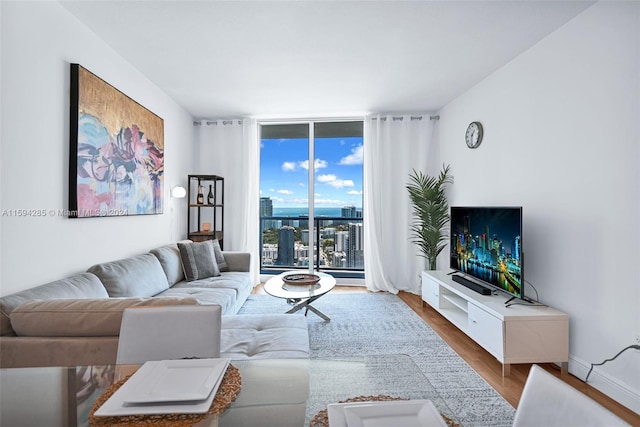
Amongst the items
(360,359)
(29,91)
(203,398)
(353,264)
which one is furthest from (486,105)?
(29,91)

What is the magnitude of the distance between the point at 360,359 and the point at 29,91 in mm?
2503

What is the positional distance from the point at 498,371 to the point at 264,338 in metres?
1.79

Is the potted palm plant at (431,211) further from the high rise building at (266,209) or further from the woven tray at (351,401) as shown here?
the woven tray at (351,401)

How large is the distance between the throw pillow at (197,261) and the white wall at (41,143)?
0.73 metres

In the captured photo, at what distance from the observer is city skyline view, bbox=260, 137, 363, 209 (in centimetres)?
492

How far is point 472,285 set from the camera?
2.90 metres

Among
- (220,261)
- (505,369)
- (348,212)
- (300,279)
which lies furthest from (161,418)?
(348,212)

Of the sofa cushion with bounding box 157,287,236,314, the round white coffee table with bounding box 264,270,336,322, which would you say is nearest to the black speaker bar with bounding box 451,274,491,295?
the round white coffee table with bounding box 264,270,336,322

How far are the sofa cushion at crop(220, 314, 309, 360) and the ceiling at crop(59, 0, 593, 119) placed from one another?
2.26 metres

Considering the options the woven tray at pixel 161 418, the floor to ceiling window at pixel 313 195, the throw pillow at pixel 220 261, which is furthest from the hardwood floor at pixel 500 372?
the throw pillow at pixel 220 261

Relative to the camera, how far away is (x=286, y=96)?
3883 millimetres

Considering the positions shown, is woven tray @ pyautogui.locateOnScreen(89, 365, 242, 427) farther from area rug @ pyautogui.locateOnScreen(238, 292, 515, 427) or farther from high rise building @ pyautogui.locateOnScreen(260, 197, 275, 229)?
high rise building @ pyautogui.locateOnScreen(260, 197, 275, 229)

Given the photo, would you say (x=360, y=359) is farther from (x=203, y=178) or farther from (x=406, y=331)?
(x=203, y=178)

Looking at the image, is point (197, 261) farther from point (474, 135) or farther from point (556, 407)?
point (474, 135)
